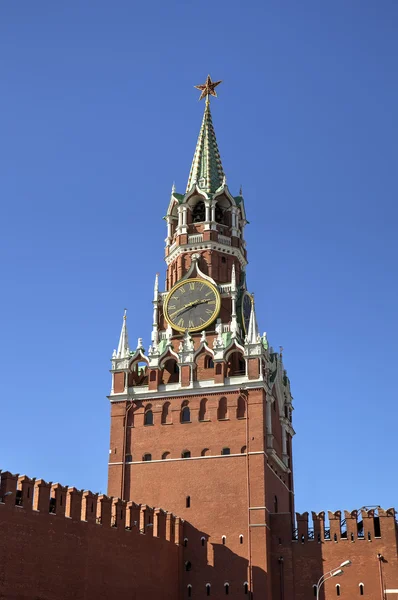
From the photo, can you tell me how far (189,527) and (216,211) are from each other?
955 inches

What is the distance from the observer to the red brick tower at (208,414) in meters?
52.9

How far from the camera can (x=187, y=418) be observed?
189 feet

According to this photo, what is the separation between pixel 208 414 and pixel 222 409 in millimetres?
938

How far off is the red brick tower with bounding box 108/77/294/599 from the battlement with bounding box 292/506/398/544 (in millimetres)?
2140

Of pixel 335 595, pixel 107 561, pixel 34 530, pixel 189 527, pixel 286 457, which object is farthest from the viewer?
pixel 286 457

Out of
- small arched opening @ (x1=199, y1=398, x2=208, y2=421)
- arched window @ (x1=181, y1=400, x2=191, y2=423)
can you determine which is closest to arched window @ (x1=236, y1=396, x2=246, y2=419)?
small arched opening @ (x1=199, y1=398, x2=208, y2=421)

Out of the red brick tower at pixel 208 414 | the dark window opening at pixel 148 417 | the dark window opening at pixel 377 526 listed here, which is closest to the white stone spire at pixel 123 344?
the red brick tower at pixel 208 414

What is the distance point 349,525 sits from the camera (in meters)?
52.1

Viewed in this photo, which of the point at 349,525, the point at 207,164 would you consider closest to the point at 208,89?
the point at 207,164

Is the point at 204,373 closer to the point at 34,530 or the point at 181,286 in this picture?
the point at 181,286

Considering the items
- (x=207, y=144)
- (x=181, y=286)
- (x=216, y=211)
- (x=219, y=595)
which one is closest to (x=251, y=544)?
(x=219, y=595)

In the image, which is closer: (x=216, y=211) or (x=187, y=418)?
(x=187, y=418)

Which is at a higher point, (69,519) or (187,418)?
(187,418)

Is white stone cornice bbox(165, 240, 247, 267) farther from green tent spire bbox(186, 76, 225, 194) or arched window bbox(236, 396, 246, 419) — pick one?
arched window bbox(236, 396, 246, 419)
